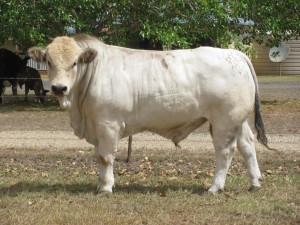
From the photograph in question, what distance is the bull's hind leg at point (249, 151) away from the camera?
9266 millimetres

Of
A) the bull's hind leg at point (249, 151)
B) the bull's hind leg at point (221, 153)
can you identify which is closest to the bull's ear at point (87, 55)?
the bull's hind leg at point (221, 153)

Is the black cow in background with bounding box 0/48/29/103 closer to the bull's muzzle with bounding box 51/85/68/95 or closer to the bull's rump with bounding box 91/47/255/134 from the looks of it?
the bull's rump with bounding box 91/47/255/134

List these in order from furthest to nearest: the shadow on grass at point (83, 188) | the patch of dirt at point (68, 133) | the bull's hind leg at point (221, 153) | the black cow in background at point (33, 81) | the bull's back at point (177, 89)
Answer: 1. the black cow in background at point (33, 81)
2. the patch of dirt at point (68, 133)
3. the shadow on grass at point (83, 188)
4. the bull's hind leg at point (221, 153)
5. the bull's back at point (177, 89)

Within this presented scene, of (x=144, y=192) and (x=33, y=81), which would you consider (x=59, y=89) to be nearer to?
(x=144, y=192)

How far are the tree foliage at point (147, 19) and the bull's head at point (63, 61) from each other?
1042 centimetres

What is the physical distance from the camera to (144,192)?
9.15 metres

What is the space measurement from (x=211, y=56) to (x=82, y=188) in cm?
260

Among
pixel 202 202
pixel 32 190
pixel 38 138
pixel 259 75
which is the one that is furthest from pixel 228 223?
pixel 259 75

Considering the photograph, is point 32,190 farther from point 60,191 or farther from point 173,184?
point 173,184

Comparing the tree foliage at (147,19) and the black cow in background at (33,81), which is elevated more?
the tree foliage at (147,19)

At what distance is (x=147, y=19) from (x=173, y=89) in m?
11.6

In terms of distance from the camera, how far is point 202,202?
8.47 meters

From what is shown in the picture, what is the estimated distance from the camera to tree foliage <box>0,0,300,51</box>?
19422mm

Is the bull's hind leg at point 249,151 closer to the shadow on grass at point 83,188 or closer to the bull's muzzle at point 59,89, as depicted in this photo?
the shadow on grass at point 83,188
